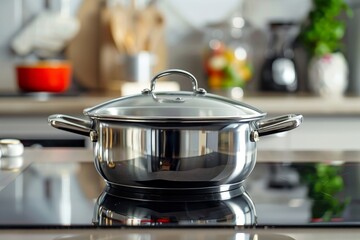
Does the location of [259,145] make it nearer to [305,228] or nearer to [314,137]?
[314,137]

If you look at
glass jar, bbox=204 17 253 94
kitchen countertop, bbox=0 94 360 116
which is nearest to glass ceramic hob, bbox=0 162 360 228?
kitchen countertop, bbox=0 94 360 116

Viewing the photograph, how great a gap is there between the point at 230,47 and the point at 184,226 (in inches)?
82.5

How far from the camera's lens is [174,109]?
0.80 metres

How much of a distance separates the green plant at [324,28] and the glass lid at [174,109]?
1.87 m

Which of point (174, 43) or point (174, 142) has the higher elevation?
point (174, 43)

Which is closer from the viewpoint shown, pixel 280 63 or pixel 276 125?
pixel 276 125

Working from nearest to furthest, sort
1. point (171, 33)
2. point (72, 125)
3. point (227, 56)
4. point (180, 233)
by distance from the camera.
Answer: point (180, 233), point (72, 125), point (227, 56), point (171, 33)

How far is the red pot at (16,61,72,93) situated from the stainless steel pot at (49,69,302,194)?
5.37 ft

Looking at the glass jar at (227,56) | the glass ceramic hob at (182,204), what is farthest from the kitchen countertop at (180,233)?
the glass jar at (227,56)

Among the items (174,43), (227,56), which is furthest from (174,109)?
(174,43)

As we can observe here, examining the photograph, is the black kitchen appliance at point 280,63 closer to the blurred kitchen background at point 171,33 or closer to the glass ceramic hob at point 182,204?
the blurred kitchen background at point 171,33

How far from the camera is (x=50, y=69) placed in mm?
2445

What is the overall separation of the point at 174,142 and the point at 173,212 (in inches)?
3.6

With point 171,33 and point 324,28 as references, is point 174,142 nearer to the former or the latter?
point 324,28
